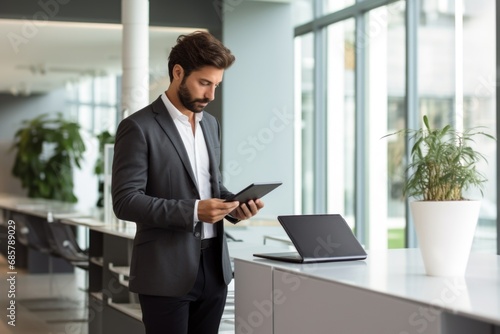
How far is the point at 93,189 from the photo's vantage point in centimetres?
1695

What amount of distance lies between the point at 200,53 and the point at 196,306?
2.61 feet

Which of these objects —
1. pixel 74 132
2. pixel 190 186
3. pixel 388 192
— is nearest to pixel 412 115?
pixel 388 192

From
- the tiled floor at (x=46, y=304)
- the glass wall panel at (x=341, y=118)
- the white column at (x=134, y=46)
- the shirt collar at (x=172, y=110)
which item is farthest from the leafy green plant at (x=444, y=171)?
the glass wall panel at (x=341, y=118)

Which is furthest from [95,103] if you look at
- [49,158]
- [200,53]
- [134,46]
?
[200,53]

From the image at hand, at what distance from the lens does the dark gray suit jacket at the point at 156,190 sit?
2391 mm

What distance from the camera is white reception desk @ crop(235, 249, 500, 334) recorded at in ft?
5.94

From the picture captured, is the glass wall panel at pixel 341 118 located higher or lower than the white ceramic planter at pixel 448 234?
higher

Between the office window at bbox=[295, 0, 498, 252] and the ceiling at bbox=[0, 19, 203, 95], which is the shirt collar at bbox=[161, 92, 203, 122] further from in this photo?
the ceiling at bbox=[0, 19, 203, 95]

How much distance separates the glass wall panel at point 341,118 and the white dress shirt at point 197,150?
5912mm

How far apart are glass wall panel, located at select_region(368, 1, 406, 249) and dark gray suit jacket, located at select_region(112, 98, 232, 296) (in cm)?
517

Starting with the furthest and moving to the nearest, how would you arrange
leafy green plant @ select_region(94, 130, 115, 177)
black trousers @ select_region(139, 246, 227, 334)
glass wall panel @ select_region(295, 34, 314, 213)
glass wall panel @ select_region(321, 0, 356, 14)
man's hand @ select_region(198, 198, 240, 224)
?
1. leafy green plant @ select_region(94, 130, 115, 177)
2. glass wall panel @ select_region(295, 34, 314, 213)
3. glass wall panel @ select_region(321, 0, 356, 14)
4. black trousers @ select_region(139, 246, 227, 334)
5. man's hand @ select_region(198, 198, 240, 224)

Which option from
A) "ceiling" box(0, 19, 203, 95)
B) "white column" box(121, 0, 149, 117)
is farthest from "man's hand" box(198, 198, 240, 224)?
"ceiling" box(0, 19, 203, 95)

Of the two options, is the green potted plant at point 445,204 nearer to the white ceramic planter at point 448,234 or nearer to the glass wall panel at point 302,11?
the white ceramic planter at point 448,234

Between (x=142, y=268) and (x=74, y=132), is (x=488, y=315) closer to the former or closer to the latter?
(x=142, y=268)
